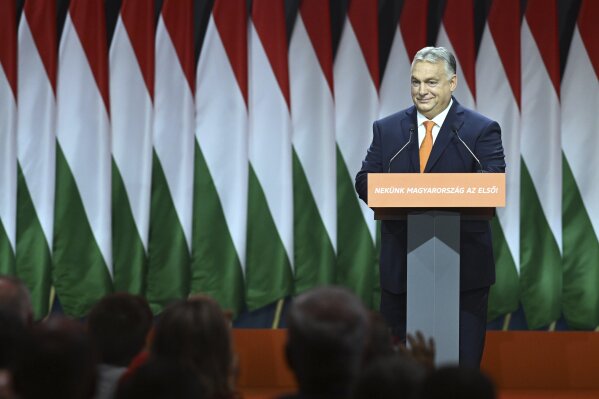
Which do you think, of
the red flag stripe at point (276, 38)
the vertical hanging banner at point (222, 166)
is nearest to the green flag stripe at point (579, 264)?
the red flag stripe at point (276, 38)

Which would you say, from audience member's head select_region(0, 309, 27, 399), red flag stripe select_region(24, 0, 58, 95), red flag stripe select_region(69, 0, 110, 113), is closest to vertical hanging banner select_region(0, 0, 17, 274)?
red flag stripe select_region(24, 0, 58, 95)

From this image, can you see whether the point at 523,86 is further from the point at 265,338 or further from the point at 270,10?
the point at 265,338

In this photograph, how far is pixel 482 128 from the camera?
4688mm

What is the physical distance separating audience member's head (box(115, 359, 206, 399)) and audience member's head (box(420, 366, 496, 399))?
1.65 ft

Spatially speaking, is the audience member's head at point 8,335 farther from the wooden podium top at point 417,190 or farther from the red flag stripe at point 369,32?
the red flag stripe at point 369,32

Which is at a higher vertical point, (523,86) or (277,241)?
(523,86)

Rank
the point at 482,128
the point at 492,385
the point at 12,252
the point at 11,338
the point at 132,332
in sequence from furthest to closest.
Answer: the point at 12,252
the point at 482,128
the point at 132,332
the point at 11,338
the point at 492,385

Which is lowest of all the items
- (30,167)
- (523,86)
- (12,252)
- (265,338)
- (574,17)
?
(265,338)

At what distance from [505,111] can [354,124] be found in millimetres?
965

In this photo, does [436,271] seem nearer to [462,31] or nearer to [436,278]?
[436,278]

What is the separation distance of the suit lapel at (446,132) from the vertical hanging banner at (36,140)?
2.96 m

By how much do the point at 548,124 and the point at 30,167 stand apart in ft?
10.9

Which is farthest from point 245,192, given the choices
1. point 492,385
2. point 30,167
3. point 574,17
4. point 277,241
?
point 492,385

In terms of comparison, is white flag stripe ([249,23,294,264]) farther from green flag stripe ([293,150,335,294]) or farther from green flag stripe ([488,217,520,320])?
green flag stripe ([488,217,520,320])
